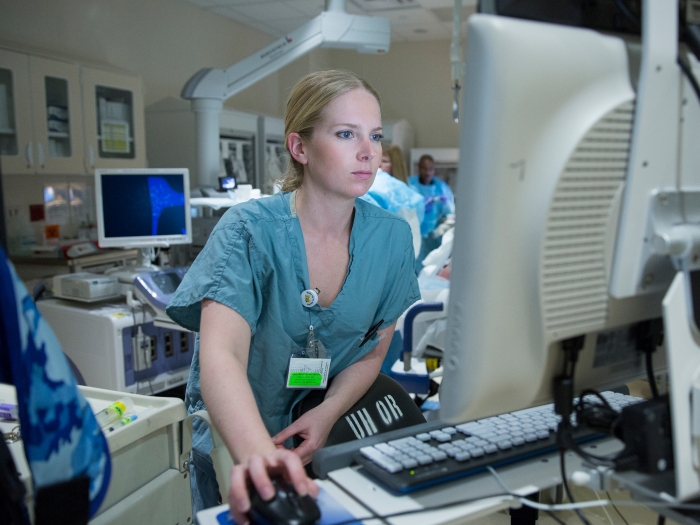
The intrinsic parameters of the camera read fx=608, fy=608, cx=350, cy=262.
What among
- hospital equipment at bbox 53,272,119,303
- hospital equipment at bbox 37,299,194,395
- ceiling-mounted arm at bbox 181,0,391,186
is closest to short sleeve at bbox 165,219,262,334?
hospital equipment at bbox 37,299,194,395

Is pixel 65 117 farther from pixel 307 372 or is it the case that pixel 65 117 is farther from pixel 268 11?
pixel 307 372

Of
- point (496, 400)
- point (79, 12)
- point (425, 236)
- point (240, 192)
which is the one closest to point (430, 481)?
point (496, 400)

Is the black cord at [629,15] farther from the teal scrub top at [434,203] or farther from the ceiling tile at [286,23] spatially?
the ceiling tile at [286,23]

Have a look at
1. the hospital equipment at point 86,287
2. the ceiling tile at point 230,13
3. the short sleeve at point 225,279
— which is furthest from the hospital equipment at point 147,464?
the ceiling tile at point 230,13

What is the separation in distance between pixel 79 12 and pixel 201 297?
3.97 metres

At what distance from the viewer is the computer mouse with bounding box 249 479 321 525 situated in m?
0.60

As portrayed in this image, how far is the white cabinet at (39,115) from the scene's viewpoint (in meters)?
3.28

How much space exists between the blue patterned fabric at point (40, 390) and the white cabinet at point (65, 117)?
3.08 meters

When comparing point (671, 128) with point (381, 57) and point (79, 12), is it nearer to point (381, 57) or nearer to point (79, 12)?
point (79, 12)

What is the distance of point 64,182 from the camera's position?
4.10 metres

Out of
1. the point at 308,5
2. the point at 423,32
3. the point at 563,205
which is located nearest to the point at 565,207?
the point at 563,205

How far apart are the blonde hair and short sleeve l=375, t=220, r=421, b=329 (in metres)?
0.24

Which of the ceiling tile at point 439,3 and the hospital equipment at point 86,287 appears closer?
the hospital equipment at point 86,287

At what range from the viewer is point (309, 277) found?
1.11 meters
